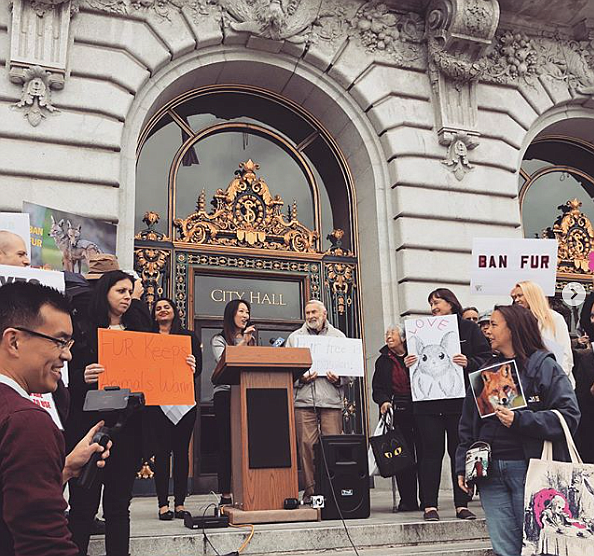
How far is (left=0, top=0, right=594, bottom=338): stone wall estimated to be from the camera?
33.3 ft

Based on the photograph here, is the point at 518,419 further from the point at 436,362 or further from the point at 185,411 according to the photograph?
the point at 185,411

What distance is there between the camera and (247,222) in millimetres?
11977

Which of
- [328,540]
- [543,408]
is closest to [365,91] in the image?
[328,540]

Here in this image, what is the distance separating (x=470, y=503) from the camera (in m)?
8.41

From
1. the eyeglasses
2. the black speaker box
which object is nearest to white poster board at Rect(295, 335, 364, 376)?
the black speaker box

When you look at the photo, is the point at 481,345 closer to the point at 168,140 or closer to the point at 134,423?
the point at 134,423

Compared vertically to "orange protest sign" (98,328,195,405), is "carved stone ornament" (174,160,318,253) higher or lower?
higher

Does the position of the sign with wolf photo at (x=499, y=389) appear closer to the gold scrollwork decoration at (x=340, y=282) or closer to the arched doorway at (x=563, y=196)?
the gold scrollwork decoration at (x=340, y=282)

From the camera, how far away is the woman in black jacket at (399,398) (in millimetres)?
7703

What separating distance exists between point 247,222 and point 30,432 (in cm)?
983

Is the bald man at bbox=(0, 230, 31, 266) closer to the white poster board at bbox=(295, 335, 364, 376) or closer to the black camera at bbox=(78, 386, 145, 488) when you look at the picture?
the black camera at bbox=(78, 386, 145, 488)

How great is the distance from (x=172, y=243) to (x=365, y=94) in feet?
13.5

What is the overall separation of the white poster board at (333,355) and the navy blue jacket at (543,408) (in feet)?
10.1

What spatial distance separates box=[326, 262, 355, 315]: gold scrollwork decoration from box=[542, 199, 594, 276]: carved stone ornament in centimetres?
439
